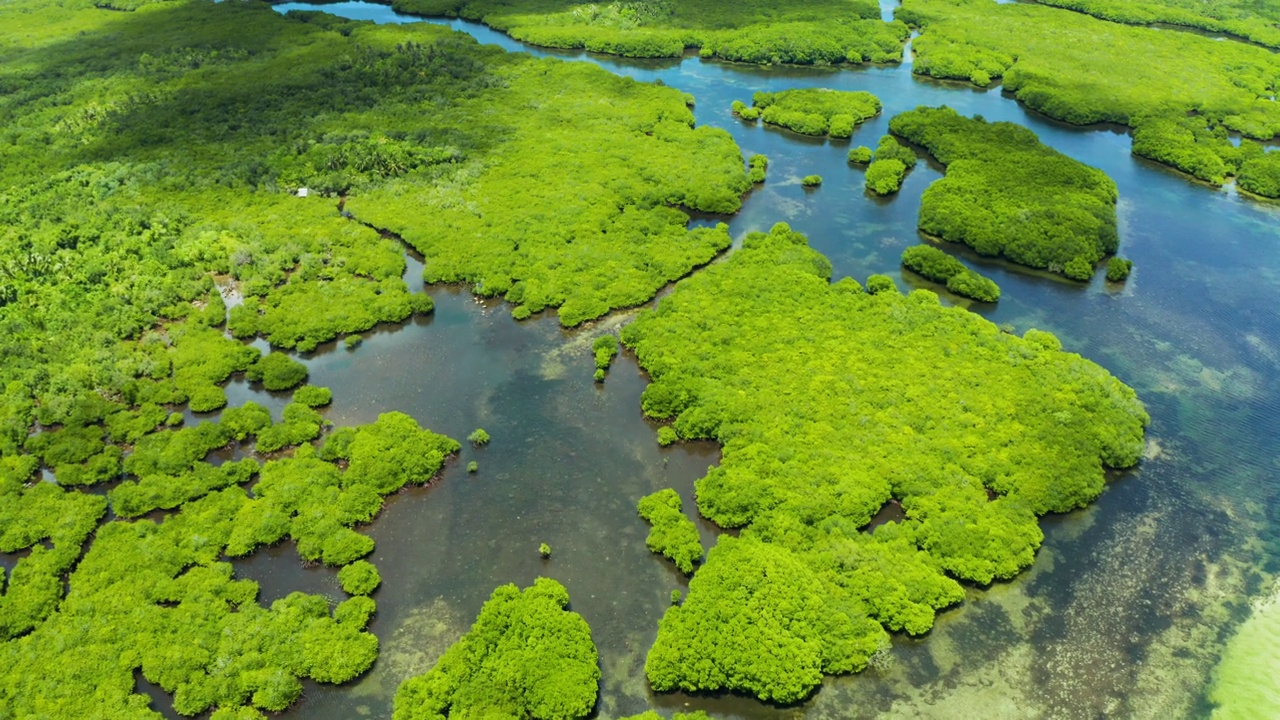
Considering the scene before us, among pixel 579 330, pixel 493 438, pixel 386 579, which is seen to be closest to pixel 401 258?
pixel 579 330

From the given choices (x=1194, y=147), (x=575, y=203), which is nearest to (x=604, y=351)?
(x=575, y=203)

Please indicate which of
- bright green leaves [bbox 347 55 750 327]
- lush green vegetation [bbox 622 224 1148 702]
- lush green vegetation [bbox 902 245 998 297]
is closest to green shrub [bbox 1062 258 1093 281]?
lush green vegetation [bbox 902 245 998 297]

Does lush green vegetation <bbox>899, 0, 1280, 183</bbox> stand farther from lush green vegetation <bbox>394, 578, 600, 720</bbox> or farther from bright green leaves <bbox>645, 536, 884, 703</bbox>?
lush green vegetation <bbox>394, 578, 600, 720</bbox>

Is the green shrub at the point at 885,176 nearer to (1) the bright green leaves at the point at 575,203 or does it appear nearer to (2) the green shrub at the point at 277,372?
(1) the bright green leaves at the point at 575,203

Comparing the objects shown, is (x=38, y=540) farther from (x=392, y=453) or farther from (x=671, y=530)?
(x=671, y=530)

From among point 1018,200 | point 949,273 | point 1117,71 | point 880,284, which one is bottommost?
point 880,284

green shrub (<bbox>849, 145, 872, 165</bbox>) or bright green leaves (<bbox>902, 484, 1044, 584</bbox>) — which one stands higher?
green shrub (<bbox>849, 145, 872, 165</bbox>)

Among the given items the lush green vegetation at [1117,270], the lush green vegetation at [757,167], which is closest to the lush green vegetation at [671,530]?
the lush green vegetation at [757,167]
